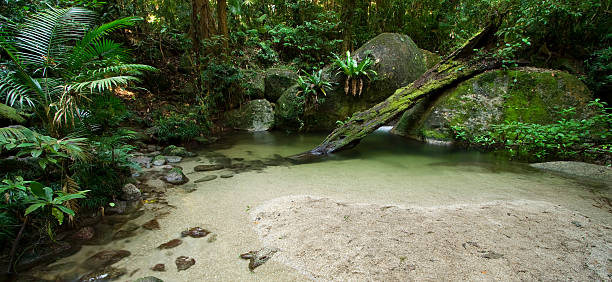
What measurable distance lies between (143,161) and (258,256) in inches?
145

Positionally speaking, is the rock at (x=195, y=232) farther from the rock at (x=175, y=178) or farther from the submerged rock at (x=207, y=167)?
the submerged rock at (x=207, y=167)

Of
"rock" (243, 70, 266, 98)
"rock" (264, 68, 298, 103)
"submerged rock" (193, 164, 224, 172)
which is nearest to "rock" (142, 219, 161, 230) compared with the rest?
"submerged rock" (193, 164, 224, 172)

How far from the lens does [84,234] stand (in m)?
2.31

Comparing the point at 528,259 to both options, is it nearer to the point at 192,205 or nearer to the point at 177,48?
the point at 192,205

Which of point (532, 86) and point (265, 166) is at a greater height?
point (532, 86)

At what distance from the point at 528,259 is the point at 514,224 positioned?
0.53 m

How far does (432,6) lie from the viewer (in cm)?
1132

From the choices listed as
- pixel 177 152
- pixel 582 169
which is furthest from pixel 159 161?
pixel 582 169

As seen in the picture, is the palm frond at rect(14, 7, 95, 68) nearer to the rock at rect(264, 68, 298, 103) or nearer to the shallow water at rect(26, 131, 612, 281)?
the shallow water at rect(26, 131, 612, 281)

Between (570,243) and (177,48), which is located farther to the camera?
(177,48)

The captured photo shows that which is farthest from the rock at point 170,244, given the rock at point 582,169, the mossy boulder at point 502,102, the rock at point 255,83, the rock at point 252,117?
the rock at point 255,83

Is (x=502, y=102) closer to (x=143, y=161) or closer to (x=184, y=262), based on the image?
(x=184, y=262)

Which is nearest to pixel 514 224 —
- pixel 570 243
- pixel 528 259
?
pixel 570 243

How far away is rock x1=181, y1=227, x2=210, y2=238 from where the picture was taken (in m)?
2.31
